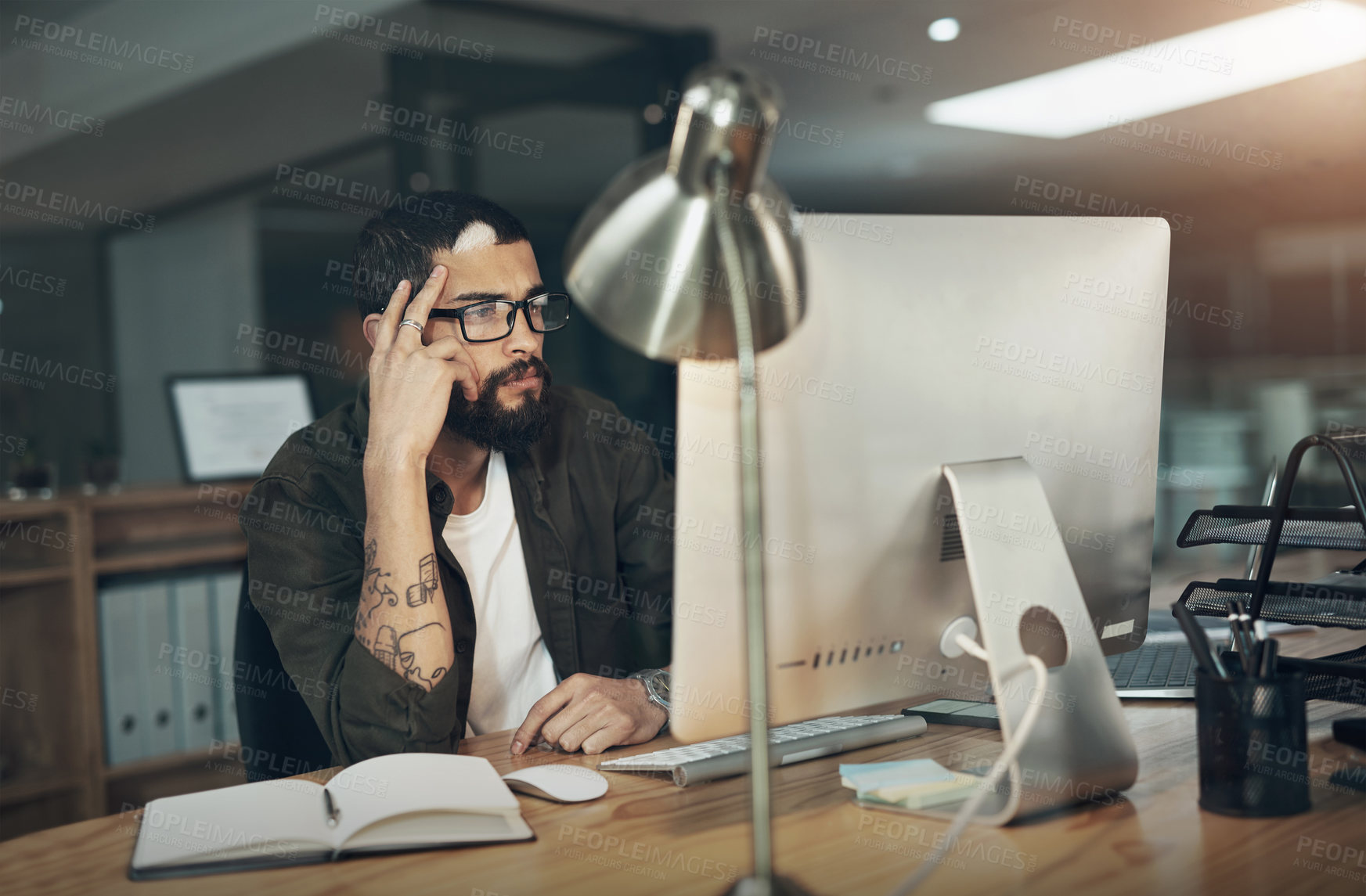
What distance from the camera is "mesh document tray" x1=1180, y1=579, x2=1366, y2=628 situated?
3.27ft

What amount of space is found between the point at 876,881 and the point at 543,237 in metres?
3.36

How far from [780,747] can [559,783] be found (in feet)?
0.75

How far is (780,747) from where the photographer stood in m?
1.04

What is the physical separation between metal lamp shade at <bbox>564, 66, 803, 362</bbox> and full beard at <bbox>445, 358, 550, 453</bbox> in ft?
3.04

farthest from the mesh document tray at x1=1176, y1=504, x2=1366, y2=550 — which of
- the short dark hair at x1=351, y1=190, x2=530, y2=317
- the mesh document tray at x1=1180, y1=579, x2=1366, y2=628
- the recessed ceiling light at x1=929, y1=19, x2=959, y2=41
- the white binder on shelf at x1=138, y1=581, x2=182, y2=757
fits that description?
the recessed ceiling light at x1=929, y1=19, x2=959, y2=41

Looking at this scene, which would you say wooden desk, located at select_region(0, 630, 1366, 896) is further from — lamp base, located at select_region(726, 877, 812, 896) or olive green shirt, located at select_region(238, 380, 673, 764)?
olive green shirt, located at select_region(238, 380, 673, 764)

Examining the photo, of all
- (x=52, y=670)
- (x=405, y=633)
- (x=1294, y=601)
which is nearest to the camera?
(x=1294, y=601)

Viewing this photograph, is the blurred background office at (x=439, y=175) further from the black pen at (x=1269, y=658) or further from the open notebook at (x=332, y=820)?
the black pen at (x=1269, y=658)

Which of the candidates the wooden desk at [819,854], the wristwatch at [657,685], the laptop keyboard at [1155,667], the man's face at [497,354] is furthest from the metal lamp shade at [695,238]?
the man's face at [497,354]

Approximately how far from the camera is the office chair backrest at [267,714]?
1414mm

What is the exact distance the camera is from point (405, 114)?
3.53 m

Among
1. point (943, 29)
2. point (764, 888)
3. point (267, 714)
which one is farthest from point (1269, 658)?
point (943, 29)

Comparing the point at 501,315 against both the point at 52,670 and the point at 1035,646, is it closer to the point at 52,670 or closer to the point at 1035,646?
the point at 1035,646

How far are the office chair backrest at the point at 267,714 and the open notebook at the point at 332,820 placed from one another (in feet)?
1.49
